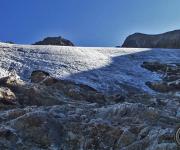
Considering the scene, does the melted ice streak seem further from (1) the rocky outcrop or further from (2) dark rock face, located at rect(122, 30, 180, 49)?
(2) dark rock face, located at rect(122, 30, 180, 49)

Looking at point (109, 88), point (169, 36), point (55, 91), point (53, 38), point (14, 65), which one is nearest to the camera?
point (55, 91)

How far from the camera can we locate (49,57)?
39.0 m

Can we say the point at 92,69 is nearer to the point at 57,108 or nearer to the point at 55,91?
the point at 55,91

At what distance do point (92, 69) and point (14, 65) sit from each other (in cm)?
525

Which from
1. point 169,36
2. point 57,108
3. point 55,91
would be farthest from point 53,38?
point 57,108

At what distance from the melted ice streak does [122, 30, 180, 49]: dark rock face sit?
21.3 meters

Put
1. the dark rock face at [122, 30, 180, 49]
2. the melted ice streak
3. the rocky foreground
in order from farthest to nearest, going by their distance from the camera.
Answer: the dark rock face at [122, 30, 180, 49] → the melted ice streak → the rocky foreground

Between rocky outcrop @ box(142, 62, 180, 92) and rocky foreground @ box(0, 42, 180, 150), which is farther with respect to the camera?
rocky outcrop @ box(142, 62, 180, 92)

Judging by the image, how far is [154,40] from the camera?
70.5m

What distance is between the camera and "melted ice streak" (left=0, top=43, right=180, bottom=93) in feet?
112

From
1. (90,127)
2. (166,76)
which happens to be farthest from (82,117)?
(166,76)

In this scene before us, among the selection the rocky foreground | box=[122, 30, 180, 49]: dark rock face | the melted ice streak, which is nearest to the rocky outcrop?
the rocky foreground

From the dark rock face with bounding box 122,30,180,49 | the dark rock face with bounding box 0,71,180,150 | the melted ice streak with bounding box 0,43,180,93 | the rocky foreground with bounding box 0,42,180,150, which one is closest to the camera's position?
the dark rock face with bounding box 0,71,180,150

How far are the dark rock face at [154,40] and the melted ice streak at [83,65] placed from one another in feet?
70.0
